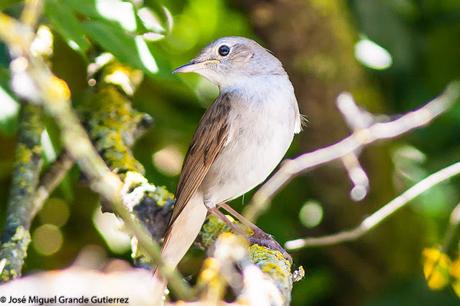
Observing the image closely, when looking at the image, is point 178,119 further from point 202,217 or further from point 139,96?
point 202,217

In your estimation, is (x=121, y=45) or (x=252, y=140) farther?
(x=252, y=140)

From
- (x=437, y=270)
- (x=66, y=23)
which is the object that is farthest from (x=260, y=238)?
(x=66, y=23)

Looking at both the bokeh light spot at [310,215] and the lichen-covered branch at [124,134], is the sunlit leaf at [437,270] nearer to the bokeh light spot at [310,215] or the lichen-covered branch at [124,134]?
the bokeh light spot at [310,215]

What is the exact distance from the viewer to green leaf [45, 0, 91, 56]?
394 centimetres

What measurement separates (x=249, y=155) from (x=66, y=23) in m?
1.14

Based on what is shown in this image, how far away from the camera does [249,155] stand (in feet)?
15.0

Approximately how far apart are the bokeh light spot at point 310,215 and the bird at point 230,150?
3.40 feet

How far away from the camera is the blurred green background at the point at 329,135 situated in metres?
5.49

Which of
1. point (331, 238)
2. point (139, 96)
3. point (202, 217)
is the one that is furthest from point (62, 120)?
point (139, 96)

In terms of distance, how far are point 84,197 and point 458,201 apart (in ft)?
7.36

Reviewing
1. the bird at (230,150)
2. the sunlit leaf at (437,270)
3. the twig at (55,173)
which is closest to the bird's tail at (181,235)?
the bird at (230,150)

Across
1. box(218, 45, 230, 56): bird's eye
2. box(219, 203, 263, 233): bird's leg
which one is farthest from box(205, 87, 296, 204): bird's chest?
box(218, 45, 230, 56): bird's eye

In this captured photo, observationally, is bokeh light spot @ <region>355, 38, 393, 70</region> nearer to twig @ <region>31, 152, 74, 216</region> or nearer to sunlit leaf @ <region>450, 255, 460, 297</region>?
sunlit leaf @ <region>450, 255, 460, 297</region>

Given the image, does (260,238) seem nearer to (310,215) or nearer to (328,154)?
(328,154)
